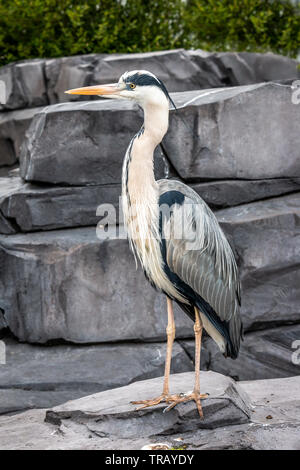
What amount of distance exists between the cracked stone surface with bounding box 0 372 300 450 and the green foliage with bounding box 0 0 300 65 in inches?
Result: 193

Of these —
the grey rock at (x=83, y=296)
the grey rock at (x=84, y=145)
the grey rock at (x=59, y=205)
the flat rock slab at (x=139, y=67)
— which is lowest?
the grey rock at (x=83, y=296)

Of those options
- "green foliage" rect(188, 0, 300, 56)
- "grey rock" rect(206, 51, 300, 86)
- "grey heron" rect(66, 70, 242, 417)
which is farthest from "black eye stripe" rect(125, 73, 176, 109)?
"green foliage" rect(188, 0, 300, 56)

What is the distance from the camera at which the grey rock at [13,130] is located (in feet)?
25.4

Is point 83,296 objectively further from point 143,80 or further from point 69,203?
point 143,80

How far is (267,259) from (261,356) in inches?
30.7

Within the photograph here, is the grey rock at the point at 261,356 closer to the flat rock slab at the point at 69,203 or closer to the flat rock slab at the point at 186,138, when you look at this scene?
the flat rock slab at the point at 69,203

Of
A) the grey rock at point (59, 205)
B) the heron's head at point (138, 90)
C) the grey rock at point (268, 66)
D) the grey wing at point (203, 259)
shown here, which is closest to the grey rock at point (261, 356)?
the grey rock at point (59, 205)

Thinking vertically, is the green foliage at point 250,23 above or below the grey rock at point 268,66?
above

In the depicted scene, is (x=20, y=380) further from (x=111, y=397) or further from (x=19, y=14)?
(x=19, y=14)

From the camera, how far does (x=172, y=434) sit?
4.20 metres

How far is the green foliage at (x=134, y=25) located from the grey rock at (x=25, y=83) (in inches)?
28.2

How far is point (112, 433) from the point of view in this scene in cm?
420
